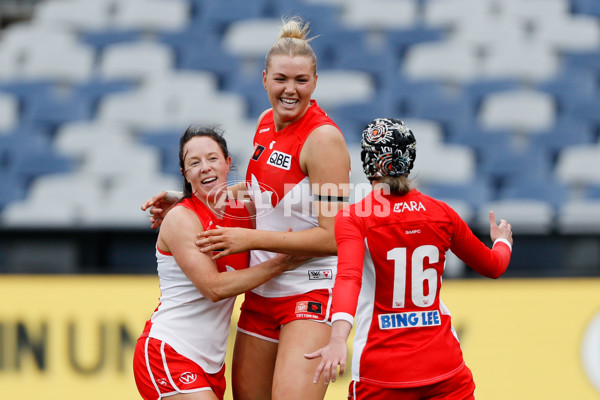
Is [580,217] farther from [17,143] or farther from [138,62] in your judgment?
[17,143]

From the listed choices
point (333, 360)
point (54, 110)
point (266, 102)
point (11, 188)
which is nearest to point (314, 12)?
point (266, 102)

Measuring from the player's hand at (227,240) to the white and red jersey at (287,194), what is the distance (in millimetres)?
278

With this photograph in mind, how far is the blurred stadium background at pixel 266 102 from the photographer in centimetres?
632

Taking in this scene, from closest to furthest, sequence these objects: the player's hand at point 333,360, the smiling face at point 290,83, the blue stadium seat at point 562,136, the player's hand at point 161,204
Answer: the player's hand at point 333,360 < the smiling face at point 290,83 < the player's hand at point 161,204 < the blue stadium seat at point 562,136

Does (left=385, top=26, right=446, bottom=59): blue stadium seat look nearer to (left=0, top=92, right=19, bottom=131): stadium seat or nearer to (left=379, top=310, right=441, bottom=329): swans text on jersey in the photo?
(left=0, top=92, right=19, bottom=131): stadium seat

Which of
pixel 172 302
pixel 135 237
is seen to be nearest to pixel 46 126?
pixel 135 237

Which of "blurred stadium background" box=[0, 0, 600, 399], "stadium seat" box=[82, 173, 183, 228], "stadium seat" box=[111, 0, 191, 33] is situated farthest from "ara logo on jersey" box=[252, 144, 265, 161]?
"stadium seat" box=[111, 0, 191, 33]

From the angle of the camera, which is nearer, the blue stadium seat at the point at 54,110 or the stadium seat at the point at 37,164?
the stadium seat at the point at 37,164

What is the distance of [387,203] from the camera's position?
2920 mm

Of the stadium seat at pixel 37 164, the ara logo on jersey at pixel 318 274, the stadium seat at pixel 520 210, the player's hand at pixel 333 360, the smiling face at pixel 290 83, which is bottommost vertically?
the stadium seat at pixel 520 210

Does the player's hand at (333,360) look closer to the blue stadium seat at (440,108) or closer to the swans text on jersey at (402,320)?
the swans text on jersey at (402,320)

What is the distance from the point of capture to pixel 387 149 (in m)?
2.88

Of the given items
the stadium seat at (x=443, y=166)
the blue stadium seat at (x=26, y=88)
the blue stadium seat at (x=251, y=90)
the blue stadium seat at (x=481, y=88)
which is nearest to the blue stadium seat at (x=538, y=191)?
the stadium seat at (x=443, y=166)

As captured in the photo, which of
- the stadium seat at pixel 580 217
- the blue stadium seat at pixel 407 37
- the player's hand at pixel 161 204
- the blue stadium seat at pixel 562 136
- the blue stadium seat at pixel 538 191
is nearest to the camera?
the player's hand at pixel 161 204
